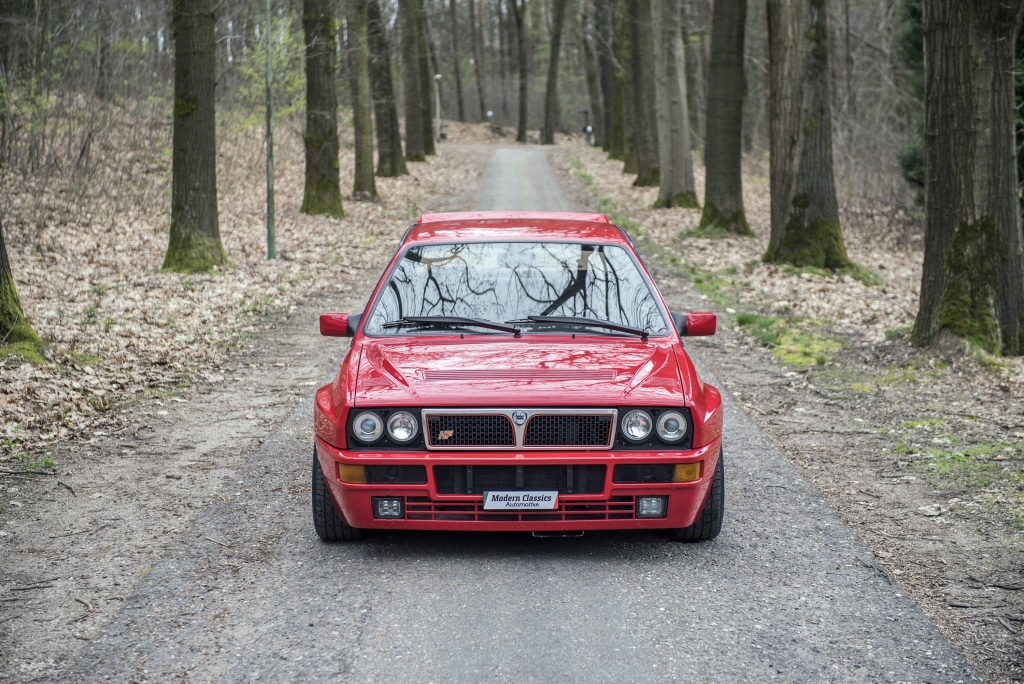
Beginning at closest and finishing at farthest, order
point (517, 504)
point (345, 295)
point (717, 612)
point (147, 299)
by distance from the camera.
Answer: point (717, 612), point (517, 504), point (147, 299), point (345, 295)

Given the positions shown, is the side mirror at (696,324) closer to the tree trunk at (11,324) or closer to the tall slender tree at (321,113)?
the tree trunk at (11,324)

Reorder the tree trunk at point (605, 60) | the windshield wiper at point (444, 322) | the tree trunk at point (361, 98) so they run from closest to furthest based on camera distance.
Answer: the windshield wiper at point (444, 322), the tree trunk at point (361, 98), the tree trunk at point (605, 60)

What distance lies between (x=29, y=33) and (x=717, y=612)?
66.6 ft

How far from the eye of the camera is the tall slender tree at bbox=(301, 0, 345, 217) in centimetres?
2333

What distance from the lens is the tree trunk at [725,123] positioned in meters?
21.4

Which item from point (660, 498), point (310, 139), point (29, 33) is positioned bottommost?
point (660, 498)

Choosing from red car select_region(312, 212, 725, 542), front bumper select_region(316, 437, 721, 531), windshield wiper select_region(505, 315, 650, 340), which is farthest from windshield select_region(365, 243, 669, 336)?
front bumper select_region(316, 437, 721, 531)

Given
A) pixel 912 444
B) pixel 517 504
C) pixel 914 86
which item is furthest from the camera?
pixel 914 86

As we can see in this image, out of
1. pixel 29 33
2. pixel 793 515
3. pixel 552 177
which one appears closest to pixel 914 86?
pixel 552 177

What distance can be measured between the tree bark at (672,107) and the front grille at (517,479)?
21.8m

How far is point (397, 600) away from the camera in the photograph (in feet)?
14.9

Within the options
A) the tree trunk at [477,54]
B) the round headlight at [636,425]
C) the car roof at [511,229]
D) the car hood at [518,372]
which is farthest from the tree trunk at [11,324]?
the tree trunk at [477,54]

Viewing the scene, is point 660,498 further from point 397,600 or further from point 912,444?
point 912,444

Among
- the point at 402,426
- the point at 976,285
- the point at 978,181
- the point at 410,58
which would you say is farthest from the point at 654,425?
the point at 410,58
